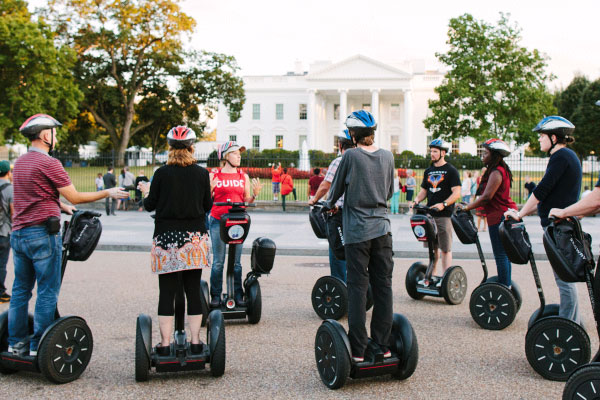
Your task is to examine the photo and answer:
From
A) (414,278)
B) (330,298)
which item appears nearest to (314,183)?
(414,278)

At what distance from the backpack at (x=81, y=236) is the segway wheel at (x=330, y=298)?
2.78 metres

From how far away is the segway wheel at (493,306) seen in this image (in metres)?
6.14

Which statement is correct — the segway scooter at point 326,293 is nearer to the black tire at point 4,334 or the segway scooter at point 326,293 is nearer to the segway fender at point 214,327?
the segway fender at point 214,327

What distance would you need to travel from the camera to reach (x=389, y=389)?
4484 mm

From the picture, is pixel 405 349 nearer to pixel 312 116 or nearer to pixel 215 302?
pixel 215 302

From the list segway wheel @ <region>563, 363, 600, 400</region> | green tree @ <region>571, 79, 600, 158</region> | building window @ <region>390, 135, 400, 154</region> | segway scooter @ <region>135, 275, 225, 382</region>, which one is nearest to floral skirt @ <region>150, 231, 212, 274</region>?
segway scooter @ <region>135, 275, 225, 382</region>

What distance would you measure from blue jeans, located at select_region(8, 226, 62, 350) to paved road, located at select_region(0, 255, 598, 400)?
0.44 m

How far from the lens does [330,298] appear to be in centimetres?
666

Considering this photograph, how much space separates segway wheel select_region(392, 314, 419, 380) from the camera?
14.9ft

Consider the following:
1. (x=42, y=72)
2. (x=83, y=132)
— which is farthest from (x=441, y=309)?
(x=83, y=132)

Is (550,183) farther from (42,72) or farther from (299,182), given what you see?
(42,72)

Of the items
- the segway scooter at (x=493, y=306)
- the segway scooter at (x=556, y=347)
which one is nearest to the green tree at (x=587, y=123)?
the segway scooter at (x=493, y=306)

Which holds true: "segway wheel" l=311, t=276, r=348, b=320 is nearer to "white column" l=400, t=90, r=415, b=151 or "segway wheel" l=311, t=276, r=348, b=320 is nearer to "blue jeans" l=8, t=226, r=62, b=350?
"blue jeans" l=8, t=226, r=62, b=350

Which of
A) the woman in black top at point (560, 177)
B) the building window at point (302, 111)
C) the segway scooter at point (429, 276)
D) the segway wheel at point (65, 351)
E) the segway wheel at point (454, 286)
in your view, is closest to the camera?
the segway wheel at point (65, 351)
